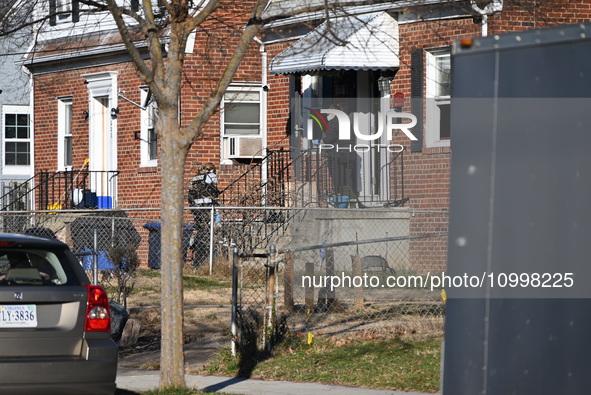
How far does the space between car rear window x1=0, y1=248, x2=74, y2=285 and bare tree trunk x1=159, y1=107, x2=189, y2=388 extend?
3.40ft

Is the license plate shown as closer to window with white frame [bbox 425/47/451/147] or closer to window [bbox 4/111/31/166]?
window with white frame [bbox 425/47/451/147]

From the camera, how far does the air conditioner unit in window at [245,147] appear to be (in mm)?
21828

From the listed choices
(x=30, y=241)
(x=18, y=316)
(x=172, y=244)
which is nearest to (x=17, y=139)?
(x=172, y=244)

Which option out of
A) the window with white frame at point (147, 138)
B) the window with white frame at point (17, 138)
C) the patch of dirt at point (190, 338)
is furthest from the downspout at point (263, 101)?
the window with white frame at point (17, 138)

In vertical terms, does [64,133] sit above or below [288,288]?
above

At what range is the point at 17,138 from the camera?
3077 centimetres

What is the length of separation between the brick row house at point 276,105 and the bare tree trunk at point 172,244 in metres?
6.20

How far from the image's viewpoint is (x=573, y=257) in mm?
4641

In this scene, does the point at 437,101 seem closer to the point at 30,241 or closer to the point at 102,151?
the point at 102,151

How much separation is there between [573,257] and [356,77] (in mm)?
15873

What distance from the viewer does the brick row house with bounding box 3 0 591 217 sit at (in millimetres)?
18203

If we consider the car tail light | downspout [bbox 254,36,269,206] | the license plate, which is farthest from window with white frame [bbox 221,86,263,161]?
the license plate

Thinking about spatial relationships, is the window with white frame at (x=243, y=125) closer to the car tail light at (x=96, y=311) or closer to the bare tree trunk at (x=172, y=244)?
the bare tree trunk at (x=172, y=244)

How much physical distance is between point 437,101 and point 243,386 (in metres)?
9.74
